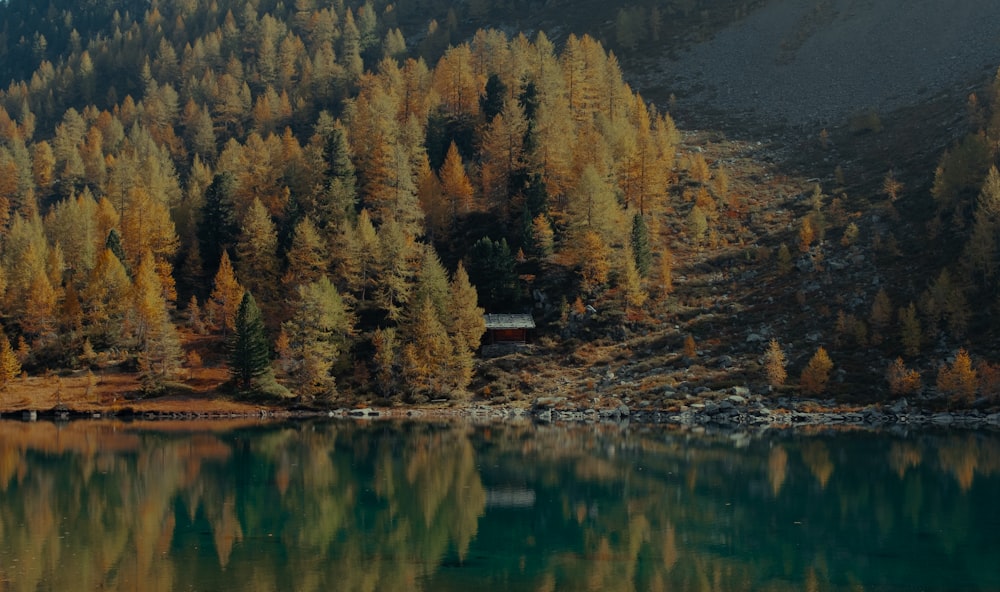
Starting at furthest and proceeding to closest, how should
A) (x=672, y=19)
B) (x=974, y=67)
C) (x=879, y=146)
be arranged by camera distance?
(x=672, y=19) → (x=974, y=67) → (x=879, y=146)

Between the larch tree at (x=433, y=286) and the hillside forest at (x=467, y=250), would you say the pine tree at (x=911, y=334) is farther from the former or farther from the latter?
the larch tree at (x=433, y=286)

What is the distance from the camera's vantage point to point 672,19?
179625 millimetres

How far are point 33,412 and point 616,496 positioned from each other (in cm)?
5924

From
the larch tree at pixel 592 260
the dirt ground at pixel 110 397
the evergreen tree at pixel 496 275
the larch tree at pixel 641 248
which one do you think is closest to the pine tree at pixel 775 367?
the larch tree at pixel 641 248

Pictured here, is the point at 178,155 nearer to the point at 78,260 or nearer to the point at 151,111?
the point at 151,111

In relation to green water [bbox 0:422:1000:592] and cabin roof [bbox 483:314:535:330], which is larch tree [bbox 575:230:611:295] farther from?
green water [bbox 0:422:1000:592]

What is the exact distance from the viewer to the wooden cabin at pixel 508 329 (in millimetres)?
91438

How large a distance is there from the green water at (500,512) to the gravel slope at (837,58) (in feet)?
267

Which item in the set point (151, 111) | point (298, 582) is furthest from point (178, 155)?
point (298, 582)

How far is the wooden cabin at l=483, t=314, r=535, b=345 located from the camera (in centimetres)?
9144

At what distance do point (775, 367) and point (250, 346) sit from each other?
45.1 m

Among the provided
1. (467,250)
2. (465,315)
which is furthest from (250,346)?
(467,250)

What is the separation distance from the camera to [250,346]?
84125 millimetres

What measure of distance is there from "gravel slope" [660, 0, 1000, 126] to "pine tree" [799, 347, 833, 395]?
209 feet
